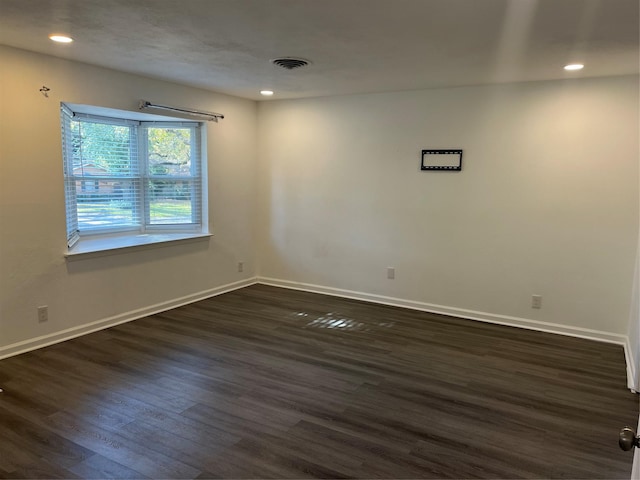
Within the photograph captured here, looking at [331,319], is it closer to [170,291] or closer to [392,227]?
[392,227]

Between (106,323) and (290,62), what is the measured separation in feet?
9.05

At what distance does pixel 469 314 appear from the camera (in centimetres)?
462

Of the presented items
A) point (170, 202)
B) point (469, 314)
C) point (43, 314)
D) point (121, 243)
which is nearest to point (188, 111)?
point (170, 202)

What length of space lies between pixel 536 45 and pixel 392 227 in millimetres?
2366

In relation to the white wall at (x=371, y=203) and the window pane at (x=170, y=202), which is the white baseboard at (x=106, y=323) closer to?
the white wall at (x=371, y=203)

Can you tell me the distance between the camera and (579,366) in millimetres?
3479

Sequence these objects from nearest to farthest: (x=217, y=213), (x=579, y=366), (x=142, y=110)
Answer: (x=579, y=366)
(x=142, y=110)
(x=217, y=213)

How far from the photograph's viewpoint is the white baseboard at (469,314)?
13.3 ft

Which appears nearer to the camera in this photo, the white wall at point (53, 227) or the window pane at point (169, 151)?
the white wall at point (53, 227)

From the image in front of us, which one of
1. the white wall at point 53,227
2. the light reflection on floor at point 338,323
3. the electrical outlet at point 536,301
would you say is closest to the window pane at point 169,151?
the white wall at point 53,227

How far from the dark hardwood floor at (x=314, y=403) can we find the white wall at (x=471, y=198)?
1.87ft

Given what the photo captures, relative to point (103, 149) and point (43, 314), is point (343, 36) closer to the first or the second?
point (103, 149)

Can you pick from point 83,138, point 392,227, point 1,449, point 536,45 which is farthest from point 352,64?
point 1,449

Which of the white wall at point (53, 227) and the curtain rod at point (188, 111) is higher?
the curtain rod at point (188, 111)
